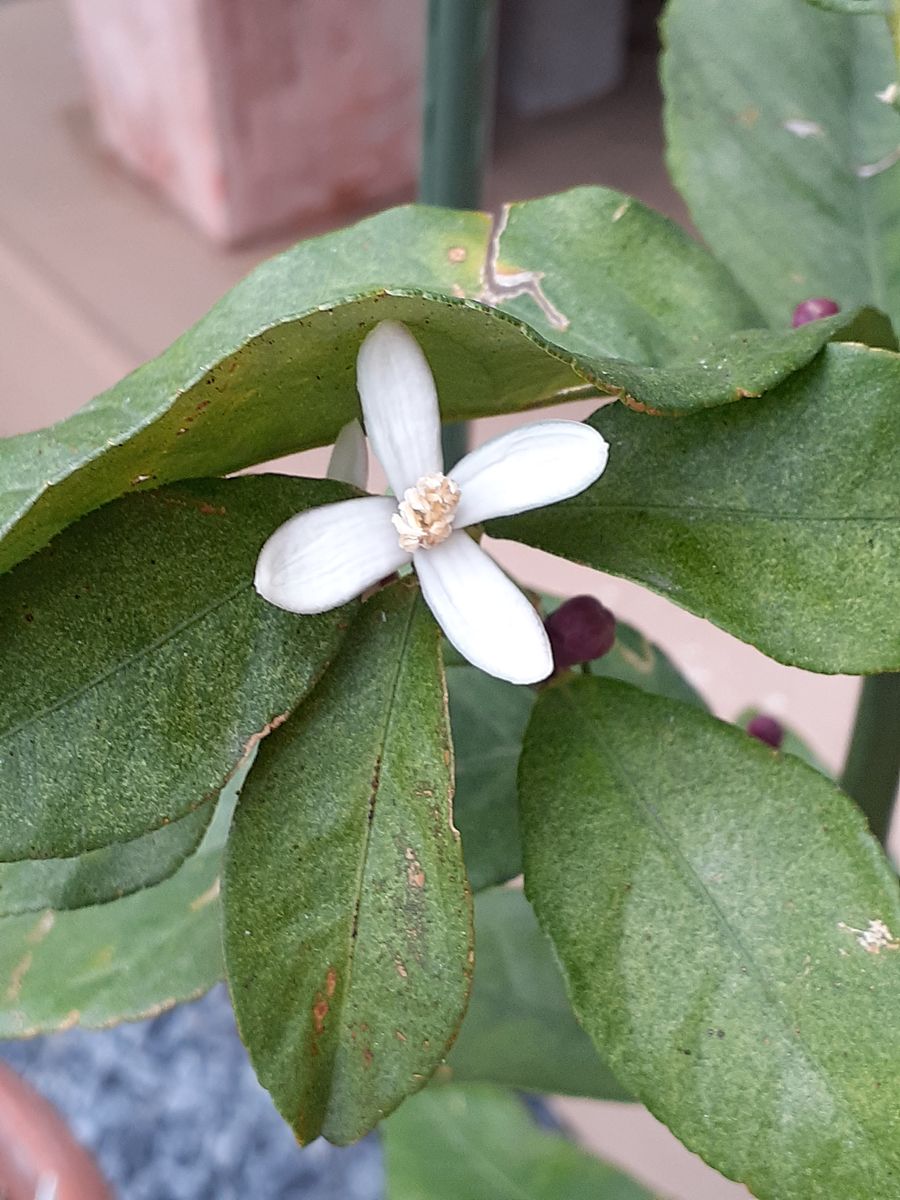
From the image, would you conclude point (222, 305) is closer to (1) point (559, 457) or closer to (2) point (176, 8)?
(1) point (559, 457)

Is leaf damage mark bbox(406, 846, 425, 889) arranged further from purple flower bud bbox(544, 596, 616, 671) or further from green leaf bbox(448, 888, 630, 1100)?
green leaf bbox(448, 888, 630, 1100)

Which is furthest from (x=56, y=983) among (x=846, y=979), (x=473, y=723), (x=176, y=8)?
(x=176, y=8)

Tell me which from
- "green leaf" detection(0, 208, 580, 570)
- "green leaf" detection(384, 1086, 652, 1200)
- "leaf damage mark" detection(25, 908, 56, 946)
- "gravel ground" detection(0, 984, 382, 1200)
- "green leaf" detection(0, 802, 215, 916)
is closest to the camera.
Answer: "green leaf" detection(0, 208, 580, 570)

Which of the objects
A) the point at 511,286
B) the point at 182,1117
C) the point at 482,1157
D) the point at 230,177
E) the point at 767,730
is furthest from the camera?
the point at 230,177

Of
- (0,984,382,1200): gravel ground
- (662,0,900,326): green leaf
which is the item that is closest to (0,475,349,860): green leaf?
(662,0,900,326): green leaf

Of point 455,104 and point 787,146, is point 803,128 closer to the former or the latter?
point 787,146

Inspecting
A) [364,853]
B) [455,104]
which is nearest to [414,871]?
[364,853]

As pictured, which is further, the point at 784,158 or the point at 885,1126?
the point at 784,158
